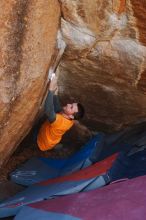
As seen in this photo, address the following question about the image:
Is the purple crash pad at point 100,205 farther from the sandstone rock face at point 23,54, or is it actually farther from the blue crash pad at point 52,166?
the blue crash pad at point 52,166

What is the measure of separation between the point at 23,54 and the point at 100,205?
2.99ft

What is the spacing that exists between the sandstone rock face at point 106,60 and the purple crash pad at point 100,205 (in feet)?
2.42

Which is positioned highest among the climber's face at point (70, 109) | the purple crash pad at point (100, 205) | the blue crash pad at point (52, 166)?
the climber's face at point (70, 109)

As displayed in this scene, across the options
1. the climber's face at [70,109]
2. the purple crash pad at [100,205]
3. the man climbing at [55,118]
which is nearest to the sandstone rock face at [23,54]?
the man climbing at [55,118]

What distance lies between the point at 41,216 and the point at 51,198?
0.83 feet

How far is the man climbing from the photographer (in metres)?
3.24

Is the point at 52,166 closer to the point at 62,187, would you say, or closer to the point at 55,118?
the point at 55,118

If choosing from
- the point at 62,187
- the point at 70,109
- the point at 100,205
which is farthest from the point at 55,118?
the point at 100,205

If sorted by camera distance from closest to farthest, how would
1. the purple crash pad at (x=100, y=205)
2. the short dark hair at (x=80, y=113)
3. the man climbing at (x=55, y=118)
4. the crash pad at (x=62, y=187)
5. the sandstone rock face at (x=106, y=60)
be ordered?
the purple crash pad at (x=100, y=205)
the sandstone rock face at (x=106, y=60)
the crash pad at (x=62, y=187)
the man climbing at (x=55, y=118)
the short dark hair at (x=80, y=113)

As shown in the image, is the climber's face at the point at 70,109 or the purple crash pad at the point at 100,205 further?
the climber's face at the point at 70,109

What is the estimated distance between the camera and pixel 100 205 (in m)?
2.48

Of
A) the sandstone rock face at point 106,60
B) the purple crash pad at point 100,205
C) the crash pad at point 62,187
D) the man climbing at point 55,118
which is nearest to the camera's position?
the purple crash pad at point 100,205

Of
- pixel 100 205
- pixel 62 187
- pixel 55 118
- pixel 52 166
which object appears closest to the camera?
pixel 100 205

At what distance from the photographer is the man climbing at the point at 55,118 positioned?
3.24 metres
